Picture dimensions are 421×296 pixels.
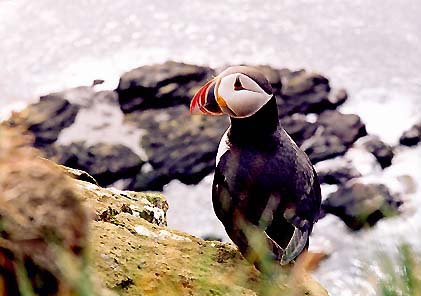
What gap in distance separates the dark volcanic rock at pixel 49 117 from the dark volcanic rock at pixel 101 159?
0.24 meters

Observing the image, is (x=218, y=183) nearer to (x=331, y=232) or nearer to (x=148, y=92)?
(x=331, y=232)

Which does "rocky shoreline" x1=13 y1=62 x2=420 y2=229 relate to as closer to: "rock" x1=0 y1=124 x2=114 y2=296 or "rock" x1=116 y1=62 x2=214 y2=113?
"rock" x1=116 y1=62 x2=214 y2=113

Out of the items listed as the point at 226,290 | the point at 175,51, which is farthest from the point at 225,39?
the point at 226,290

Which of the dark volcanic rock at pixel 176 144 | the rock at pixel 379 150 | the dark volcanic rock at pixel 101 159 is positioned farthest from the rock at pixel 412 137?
the dark volcanic rock at pixel 101 159

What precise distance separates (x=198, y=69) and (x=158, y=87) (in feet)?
1.73

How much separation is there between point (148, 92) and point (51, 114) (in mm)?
1116

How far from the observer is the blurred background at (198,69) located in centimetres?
902

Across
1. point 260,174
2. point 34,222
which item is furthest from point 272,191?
point 34,222

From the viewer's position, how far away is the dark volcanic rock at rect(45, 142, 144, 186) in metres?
8.94

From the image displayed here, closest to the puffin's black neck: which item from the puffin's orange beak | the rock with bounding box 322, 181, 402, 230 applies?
the puffin's orange beak

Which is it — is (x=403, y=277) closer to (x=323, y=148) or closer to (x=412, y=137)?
(x=323, y=148)

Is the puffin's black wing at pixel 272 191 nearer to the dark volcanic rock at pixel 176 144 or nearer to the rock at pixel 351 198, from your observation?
the rock at pixel 351 198

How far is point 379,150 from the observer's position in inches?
361

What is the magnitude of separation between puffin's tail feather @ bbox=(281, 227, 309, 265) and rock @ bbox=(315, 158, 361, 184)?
6396 mm
